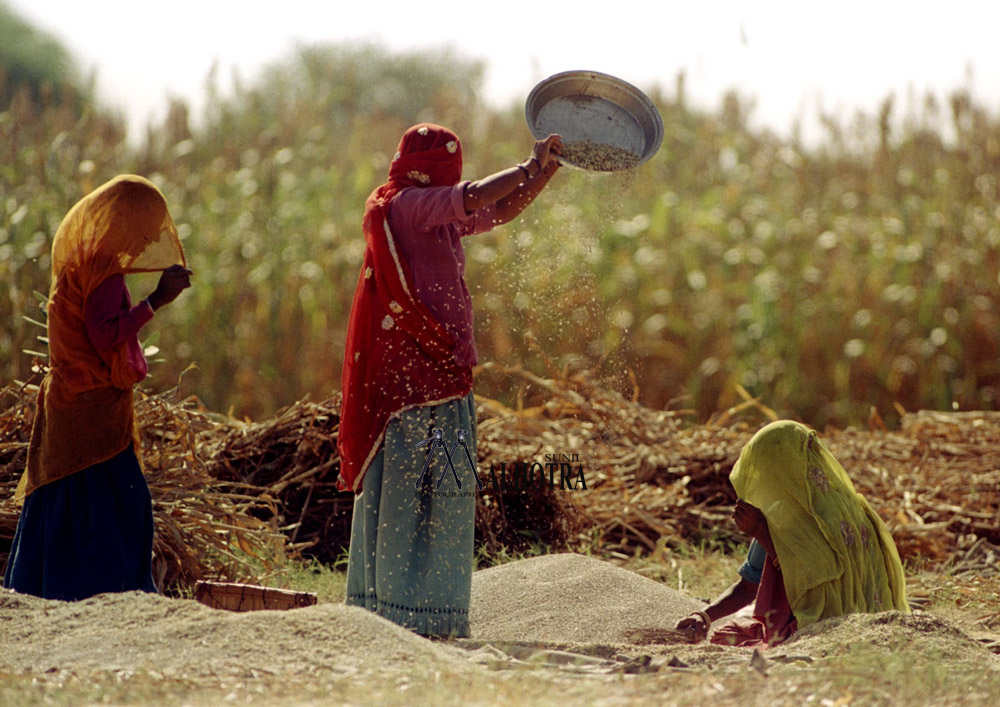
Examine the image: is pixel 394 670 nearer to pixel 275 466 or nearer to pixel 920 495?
pixel 275 466

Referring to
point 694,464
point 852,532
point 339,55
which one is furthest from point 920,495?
point 339,55

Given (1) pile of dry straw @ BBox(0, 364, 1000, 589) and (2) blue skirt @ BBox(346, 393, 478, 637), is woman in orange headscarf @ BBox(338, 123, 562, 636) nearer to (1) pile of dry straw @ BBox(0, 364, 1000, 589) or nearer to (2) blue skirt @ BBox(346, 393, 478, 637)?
(2) blue skirt @ BBox(346, 393, 478, 637)

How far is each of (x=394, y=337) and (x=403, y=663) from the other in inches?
43.9

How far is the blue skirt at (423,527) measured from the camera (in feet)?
11.8

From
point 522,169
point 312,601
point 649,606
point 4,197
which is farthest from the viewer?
point 4,197

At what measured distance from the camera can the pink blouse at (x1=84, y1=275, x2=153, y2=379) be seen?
3.66 m

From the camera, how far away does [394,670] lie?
2842 millimetres

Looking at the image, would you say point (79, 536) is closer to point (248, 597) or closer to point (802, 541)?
point (248, 597)

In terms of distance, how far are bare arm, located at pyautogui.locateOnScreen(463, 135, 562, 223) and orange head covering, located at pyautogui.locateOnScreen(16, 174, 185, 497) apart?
3.63 feet

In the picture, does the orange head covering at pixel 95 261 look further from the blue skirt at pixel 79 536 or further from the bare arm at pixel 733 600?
the bare arm at pixel 733 600

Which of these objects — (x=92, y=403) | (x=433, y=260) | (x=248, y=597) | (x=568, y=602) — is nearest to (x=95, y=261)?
(x=92, y=403)

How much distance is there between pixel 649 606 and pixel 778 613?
2.20 ft

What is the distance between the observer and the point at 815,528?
3621 millimetres

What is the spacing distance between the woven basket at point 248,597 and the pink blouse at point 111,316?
2.97 ft
